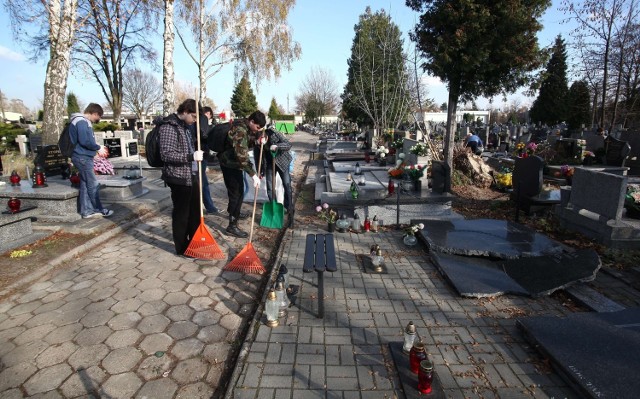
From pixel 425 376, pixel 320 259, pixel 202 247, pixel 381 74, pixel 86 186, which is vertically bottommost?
Result: pixel 425 376

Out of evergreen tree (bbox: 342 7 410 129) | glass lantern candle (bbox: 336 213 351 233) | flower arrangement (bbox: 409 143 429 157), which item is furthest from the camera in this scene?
evergreen tree (bbox: 342 7 410 129)

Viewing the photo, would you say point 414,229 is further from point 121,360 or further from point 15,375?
point 15,375

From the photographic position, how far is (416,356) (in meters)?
2.45

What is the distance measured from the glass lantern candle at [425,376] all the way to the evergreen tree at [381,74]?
1322 centimetres

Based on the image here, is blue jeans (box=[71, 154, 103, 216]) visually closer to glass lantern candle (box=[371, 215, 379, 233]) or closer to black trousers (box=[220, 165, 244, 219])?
black trousers (box=[220, 165, 244, 219])

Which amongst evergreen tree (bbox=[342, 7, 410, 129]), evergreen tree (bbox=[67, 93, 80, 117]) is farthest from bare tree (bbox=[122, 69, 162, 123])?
evergreen tree (bbox=[342, 7, 410, 129])

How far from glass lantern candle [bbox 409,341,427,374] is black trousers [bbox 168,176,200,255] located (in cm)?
337

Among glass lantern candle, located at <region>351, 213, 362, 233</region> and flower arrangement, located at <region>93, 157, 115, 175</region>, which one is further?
flower arrangement, located at <region>93, 157, 115, 175</region>

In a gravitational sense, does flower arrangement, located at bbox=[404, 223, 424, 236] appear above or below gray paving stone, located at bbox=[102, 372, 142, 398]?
above

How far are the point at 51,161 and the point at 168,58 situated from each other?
6.72 m

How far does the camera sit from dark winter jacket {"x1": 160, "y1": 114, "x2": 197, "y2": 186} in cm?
435

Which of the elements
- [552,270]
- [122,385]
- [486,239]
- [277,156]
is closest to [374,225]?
[486,239]

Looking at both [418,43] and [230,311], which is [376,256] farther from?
[418,43]

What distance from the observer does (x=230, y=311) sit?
11.6 ft
